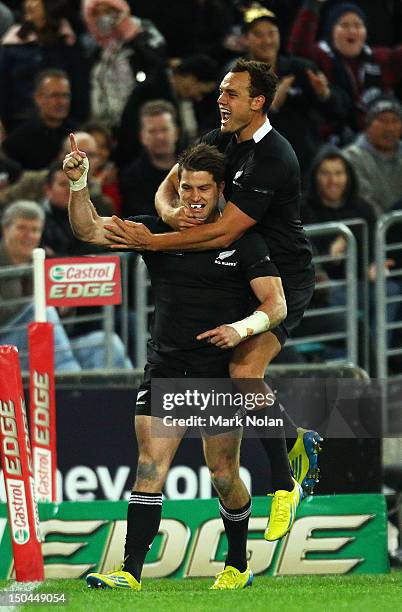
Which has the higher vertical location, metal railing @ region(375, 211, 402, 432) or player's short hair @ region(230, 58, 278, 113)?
player's short hair @ region(230, 58, 278, 113)

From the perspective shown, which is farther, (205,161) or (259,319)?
(205,161)

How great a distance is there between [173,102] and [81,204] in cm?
547

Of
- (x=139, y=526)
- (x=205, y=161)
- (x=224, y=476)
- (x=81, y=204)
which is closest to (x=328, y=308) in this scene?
(x=224, y=476)

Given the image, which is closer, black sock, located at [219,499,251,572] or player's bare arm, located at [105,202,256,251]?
player's bare arm, located at [105,202,256,251]

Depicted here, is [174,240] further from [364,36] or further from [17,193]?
[364,36]

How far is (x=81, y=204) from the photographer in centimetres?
759

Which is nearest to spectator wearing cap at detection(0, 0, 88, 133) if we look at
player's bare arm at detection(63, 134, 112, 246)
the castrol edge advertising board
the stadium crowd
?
the stadium crowd

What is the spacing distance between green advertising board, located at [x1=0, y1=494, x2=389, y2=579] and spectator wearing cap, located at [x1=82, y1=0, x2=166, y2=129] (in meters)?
5.00

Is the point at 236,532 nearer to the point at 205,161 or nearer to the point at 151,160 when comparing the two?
the point at 205,161

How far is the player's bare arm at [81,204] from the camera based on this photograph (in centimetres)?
750

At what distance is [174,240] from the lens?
7535 millimetres

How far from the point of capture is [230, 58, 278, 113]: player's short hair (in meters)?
7.74
